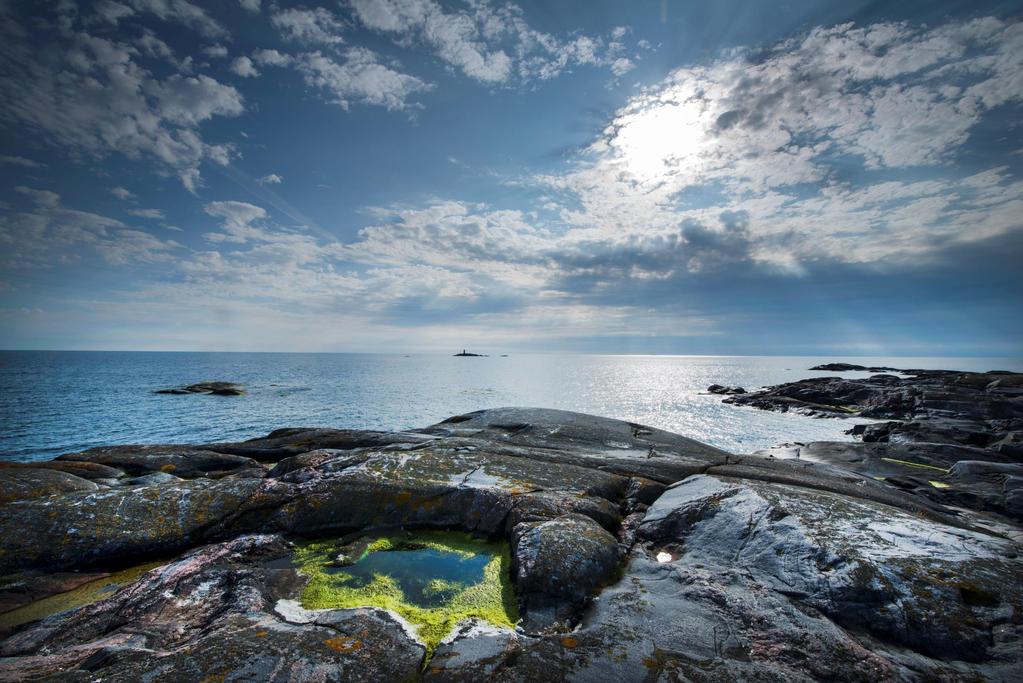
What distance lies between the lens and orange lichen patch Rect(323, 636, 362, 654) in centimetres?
595

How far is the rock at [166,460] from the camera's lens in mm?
17047

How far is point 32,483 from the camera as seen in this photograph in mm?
11422

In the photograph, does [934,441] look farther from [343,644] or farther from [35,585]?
[35,585]

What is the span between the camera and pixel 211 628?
6543mm

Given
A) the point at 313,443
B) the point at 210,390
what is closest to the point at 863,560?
the point at 313,443

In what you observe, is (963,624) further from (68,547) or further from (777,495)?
(68,547)

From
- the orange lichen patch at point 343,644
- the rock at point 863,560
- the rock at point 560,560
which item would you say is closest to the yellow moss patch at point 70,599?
the orange lichen patch at point 343,644

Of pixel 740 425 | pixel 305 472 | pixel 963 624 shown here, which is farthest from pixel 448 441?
pixel 740 425

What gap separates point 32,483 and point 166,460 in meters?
6.52

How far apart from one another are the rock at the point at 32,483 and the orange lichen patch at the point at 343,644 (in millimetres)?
10698

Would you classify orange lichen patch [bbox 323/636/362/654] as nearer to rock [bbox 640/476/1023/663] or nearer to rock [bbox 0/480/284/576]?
rock [bbox 0/480/284/576]

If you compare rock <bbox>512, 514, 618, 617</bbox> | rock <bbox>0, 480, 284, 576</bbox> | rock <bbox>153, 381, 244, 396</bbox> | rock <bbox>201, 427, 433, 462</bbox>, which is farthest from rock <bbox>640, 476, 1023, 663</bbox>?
rock <bbox>153, 381, 244, 396</bbox>

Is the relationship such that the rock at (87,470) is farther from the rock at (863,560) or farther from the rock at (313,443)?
the rock at (863,560)

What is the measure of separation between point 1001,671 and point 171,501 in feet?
53.7
